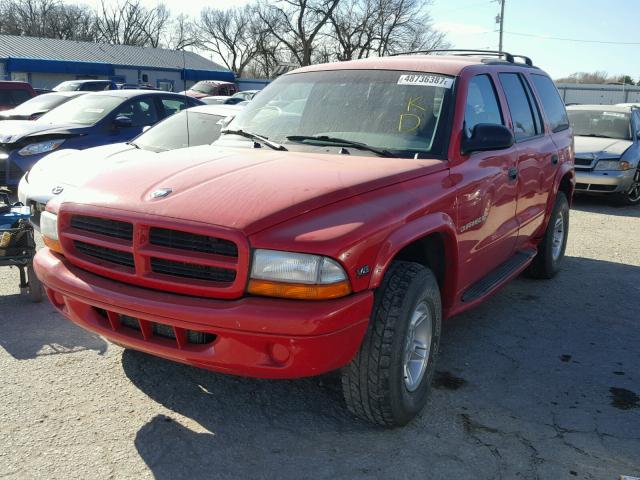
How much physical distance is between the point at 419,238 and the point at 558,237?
345 cm

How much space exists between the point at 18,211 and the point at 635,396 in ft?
15.2

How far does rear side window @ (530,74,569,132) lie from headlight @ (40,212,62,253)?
A: 3.95m

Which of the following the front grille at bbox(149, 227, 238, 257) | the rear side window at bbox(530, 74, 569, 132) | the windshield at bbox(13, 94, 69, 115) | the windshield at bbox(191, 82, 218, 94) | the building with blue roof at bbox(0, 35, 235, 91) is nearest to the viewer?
the front grille at bbox(149, 227, 238, 257)

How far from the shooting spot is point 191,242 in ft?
9.08

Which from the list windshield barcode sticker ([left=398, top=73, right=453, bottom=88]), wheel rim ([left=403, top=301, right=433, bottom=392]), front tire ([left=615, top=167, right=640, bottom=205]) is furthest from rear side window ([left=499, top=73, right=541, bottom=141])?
front tire ([left=615, top=167, right=640, bottom=205])

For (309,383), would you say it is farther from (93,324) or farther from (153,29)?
(153,29)

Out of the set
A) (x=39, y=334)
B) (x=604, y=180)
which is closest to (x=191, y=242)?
(x=39, y=334)

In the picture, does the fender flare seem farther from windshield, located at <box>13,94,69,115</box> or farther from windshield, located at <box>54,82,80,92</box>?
windshield, located at <box>54,82,80,92</box>

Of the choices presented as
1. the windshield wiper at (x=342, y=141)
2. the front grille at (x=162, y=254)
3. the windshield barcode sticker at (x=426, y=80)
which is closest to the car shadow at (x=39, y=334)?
the front grille at (x=162, y=254)

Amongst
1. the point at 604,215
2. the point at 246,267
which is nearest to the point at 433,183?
the point at 246,267

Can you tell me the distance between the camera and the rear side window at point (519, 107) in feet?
15.3

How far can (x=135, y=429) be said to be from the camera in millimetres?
3164

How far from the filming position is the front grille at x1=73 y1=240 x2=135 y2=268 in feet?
9.68

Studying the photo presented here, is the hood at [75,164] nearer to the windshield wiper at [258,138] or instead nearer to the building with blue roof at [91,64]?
the windshield wiper at [258,138]
